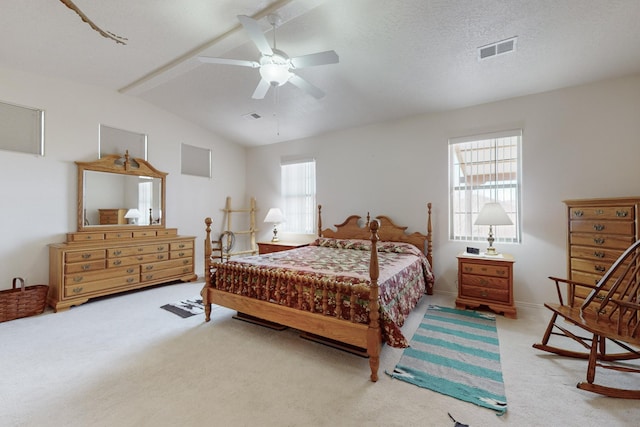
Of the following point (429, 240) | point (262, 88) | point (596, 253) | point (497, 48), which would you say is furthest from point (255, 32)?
point (596, 253)

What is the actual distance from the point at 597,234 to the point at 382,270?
2322 millimetres

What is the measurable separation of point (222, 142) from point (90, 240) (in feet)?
9.92

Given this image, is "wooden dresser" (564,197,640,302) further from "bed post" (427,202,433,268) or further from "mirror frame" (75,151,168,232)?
"mirror frame" (75,151,168,232)

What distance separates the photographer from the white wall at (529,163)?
10.4 ft

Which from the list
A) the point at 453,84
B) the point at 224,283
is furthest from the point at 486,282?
the point at 224,283

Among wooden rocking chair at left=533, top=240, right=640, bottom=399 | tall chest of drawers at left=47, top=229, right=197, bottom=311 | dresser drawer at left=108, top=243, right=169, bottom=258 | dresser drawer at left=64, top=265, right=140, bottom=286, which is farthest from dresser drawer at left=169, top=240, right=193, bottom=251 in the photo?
wooden rocking chair at left=533, top=240, right=640, bottom=399

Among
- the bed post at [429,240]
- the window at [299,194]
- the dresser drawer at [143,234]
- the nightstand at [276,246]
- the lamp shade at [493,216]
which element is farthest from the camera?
the window at [299,194]

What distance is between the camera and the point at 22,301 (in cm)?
318

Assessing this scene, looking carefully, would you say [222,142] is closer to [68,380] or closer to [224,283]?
[224,283]

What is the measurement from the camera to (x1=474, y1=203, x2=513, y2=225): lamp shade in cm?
331

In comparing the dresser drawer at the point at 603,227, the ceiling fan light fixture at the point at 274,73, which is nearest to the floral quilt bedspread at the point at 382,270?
the dresser drawer at the point at 603,227

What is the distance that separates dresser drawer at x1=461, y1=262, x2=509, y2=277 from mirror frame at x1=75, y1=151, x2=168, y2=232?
16.0 feet

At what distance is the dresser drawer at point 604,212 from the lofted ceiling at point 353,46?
156cm

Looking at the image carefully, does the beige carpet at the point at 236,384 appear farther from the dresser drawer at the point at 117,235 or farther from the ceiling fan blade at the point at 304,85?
the ceiling fan blade at the point at 304,85
